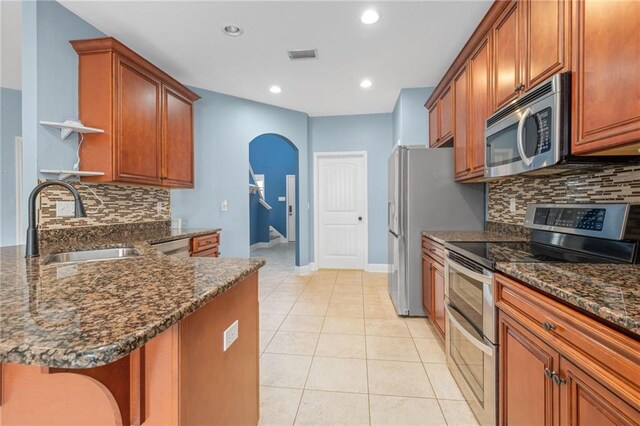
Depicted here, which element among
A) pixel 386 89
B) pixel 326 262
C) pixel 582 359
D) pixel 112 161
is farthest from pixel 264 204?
pixel 582 359

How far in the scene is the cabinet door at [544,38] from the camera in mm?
1353

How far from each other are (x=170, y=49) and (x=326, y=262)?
3785mm

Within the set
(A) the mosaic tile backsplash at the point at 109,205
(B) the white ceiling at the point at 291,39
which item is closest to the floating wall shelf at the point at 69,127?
(A) the mosaic tile backsplash at the point at 109,205

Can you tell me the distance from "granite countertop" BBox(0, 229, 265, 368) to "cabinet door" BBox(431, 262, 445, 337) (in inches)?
67.6

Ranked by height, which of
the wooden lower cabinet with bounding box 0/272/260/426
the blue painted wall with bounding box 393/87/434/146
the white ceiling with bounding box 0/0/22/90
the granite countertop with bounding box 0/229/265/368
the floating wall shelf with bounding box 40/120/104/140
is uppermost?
the white ceiling with bounding box 0/0/22/90

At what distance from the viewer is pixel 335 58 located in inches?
119

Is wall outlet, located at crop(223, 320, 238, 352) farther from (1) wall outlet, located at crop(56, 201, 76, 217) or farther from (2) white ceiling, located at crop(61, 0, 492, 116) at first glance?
(2) white ceiling, located at crop(61, 0, 492, 116)

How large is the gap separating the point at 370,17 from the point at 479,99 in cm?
110

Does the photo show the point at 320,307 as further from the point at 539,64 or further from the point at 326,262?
the point at 539,64

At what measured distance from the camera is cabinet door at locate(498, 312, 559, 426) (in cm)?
101

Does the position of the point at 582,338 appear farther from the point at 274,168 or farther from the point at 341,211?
the point at 274,168

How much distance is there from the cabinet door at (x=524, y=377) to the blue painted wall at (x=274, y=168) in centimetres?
748

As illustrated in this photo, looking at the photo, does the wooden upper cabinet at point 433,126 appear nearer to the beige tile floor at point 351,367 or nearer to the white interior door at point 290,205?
the beige tile floor at point 351,367

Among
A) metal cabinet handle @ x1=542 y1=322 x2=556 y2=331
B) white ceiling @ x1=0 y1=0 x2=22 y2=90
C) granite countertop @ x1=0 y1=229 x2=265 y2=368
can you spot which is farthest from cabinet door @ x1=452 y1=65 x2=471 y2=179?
white ceiling @ x1=0 y1=0 x2=22 y2=90
